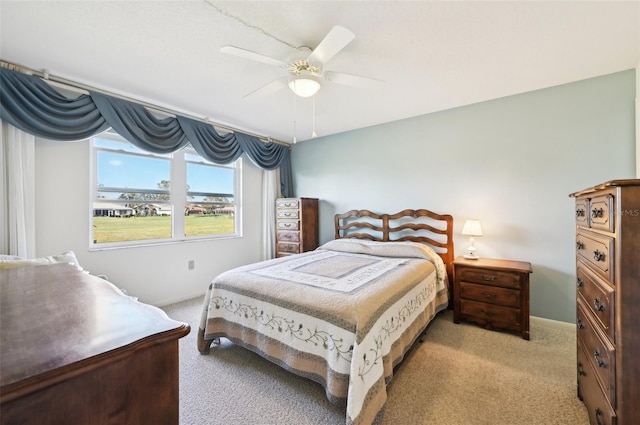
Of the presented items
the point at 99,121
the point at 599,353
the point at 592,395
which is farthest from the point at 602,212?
the point at 99,121

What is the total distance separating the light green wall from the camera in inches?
95.6

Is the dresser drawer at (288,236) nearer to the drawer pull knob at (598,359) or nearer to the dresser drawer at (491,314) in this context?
the dresser drawer at (491,314)

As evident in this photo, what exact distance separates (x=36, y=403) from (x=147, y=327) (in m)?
0.20

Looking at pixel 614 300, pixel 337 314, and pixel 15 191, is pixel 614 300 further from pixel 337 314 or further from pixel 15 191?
Answer: pixel 15 191

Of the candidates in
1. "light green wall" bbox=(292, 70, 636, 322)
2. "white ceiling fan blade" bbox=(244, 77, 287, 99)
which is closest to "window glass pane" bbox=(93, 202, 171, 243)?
"white ceiling fan blade" bbox=(244, 77, 287, 99)

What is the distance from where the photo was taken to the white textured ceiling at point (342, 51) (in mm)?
Result: 1613

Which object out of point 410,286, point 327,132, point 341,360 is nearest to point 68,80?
point 327,132

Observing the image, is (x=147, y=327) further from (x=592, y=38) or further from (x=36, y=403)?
(x=592, y=38)

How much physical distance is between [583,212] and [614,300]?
0.59m

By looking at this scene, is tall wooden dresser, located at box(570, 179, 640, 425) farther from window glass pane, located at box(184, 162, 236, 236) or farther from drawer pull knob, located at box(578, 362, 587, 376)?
window glass pane, located at box(184, 162, 236, 236)

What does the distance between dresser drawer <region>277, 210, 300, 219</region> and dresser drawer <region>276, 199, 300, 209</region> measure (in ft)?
0.26

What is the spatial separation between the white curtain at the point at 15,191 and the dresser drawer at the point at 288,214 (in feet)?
8.97


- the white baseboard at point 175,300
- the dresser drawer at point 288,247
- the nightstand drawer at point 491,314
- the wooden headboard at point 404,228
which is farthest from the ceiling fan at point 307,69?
the white baseboard at point 175,300

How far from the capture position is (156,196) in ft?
10.8
